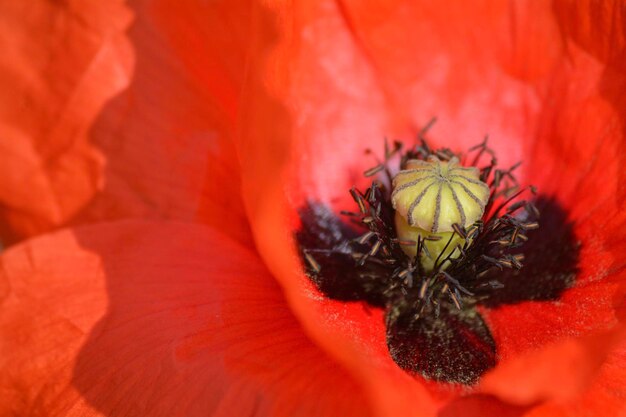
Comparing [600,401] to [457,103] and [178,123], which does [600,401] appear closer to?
[457,103]

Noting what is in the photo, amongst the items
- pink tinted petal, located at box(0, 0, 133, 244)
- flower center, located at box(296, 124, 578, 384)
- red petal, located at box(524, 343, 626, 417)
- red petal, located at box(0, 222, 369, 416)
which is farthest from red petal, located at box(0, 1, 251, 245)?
red petal, located at box(524, 343, 626, 417)

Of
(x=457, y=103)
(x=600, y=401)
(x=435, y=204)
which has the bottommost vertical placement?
(x=600, y=401)

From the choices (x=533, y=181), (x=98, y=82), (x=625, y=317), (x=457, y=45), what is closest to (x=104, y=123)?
(x=98, y=82)

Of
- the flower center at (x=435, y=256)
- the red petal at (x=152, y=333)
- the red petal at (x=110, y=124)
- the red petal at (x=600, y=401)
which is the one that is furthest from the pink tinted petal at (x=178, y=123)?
the red petal at (x=600, y=401)

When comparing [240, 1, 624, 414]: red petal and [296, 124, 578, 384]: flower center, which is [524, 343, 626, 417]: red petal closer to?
[240, 1, 624, 414]: red petal

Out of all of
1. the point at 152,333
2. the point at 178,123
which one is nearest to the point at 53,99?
the point at 178,123
